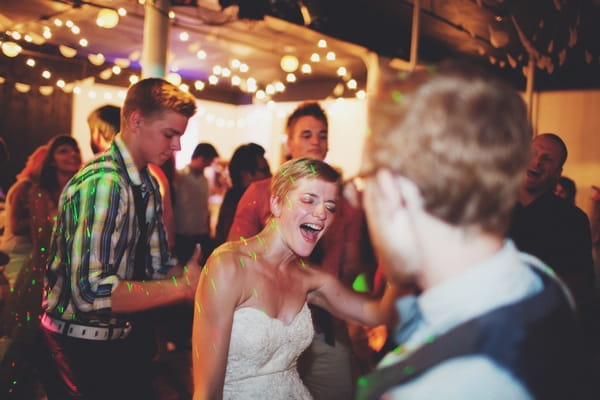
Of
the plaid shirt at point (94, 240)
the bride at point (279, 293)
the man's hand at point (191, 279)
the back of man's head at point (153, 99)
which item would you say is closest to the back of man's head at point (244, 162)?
the back of man's head at point (153, 99)

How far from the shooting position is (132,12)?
599 centimetres

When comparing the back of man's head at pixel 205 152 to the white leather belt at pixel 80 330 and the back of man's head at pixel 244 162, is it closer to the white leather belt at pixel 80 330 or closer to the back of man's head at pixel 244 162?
the back of man's head at pixel 244 162

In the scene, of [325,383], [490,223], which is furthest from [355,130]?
[490,223]

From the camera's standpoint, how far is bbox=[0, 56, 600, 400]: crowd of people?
0.76m

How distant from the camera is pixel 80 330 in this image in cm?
179

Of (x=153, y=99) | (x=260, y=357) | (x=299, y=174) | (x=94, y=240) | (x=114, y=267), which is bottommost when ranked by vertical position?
(x=260, y=357)

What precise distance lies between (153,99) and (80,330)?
92 centimetres

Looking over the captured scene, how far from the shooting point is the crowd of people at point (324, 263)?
764mm

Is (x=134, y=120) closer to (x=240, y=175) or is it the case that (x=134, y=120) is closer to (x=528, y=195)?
(x=240, y=175)

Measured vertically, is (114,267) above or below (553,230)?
below

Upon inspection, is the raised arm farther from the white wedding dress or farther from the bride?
the white wedding dress

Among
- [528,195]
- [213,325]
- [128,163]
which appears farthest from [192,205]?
[213,325]

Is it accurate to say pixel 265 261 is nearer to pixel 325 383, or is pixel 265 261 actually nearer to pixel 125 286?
pixel 125 286

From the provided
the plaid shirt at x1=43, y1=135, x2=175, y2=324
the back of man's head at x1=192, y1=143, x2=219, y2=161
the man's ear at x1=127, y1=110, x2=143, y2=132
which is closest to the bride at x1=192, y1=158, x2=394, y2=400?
the plaid shirt at x1=43, y1=135, x2=175, y2=324
